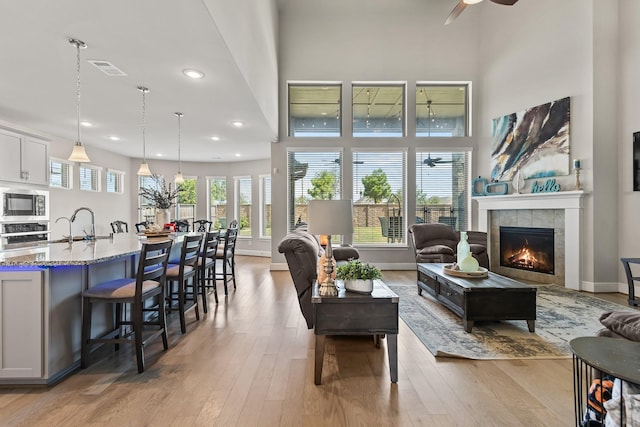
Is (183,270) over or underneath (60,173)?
underneath

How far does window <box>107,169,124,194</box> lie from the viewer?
8.23 metres

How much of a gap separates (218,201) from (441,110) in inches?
256

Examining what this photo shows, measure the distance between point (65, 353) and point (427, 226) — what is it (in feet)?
17.3

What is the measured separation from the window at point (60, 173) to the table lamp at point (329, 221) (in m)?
6.67

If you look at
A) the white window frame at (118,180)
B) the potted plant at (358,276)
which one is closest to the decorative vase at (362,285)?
the potted plant at (358,276)

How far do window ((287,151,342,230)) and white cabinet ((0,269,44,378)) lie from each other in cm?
486

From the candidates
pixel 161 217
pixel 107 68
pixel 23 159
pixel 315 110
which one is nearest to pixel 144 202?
pixel 23 159

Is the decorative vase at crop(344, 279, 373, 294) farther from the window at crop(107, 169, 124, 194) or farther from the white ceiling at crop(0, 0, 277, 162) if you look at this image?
the window at crop(107, 169, 124, 194)

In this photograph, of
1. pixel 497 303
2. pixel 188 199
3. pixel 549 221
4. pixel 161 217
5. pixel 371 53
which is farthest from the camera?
pixel 188 199

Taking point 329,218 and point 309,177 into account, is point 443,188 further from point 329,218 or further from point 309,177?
point 329,218

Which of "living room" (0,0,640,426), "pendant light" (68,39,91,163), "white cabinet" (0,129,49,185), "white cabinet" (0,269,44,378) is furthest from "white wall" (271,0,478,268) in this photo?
"white cabinet" (0,269,44,378)

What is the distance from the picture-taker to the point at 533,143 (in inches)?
220

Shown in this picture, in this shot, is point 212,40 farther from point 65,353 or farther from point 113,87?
point 65,353

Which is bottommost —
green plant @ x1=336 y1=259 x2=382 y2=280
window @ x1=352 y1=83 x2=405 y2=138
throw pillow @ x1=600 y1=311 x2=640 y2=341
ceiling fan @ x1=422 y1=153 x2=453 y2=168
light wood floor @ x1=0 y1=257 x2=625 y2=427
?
light wood floor @ x1=0 y1=257 x2=625 y2=427
